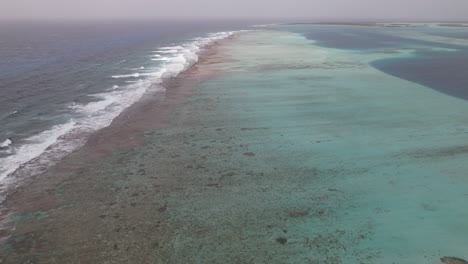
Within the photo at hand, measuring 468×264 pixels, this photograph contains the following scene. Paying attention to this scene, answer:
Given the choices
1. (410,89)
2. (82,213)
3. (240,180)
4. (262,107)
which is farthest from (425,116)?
(82,213)

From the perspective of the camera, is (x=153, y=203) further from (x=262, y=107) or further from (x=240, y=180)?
(x=262, y=107)

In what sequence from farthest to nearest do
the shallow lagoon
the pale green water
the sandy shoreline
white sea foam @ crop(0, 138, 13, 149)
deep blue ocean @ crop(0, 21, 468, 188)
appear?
1. deep blue ocean @ crop(0, 21, 468, 188)
2. white sea foam @ crop(0, 138, 13, 149)
3. the sandy shoreline
4. the pale green water
5. the shallow lagoon

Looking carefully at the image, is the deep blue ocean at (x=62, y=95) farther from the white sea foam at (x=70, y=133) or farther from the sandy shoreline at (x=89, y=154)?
the sandy shoreline at (x=89, y=154)

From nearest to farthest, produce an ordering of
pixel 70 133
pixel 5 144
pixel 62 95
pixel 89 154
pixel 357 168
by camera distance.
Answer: pixel 357 168, pixel 89 154, pixel 5 144, pixel 70 133, pixel 62 95

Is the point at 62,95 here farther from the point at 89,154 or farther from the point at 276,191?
the point at 276,191

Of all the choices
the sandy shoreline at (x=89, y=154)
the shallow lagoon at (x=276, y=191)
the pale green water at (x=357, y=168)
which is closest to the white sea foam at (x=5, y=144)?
the sandy shoreline at (x=89, y=154)

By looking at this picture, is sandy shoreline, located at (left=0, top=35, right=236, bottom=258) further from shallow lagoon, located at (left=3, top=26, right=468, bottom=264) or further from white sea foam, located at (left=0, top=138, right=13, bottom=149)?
white sea foam, located at (left=0, top=138, right=13, bottom=149)

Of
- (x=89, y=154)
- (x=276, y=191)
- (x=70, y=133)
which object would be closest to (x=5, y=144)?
(x=70, y=133)

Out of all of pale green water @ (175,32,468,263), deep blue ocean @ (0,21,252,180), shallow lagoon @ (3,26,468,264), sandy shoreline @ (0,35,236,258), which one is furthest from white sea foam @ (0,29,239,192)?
pale green water @ (175,32,468,263)
